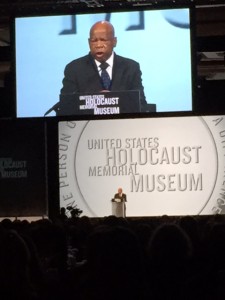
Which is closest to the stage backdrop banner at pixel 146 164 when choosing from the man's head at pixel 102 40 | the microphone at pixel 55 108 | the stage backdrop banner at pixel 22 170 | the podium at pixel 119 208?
the podium at pixel 119 208

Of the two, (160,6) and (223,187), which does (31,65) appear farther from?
(223,187)

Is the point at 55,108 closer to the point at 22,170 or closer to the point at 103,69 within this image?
the point at 103,69

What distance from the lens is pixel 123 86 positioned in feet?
45.2

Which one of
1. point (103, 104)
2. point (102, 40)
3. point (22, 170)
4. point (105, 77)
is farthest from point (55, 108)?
point (22, 170)

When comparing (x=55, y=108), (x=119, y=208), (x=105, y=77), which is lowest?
(x=119, y=208)

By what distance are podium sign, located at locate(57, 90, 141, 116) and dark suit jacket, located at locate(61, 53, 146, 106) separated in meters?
0.08

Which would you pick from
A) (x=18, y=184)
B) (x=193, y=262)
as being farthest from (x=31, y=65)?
(x=193, y=262)

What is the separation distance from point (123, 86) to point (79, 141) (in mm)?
2415

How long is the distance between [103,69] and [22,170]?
3973 millimetres

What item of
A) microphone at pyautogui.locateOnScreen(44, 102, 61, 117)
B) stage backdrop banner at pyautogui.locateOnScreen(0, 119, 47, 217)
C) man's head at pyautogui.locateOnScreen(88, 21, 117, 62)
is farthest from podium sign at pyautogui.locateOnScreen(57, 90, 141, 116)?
stage backdrop banner at pyautogui.locateOnScreen(0, 119, 47, 217)

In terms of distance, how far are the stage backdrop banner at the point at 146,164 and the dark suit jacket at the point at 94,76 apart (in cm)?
198

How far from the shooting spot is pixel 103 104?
45.3 feet

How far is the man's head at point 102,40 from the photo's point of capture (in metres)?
13.8

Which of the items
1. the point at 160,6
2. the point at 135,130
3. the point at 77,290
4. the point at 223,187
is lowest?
the point at 77,290
